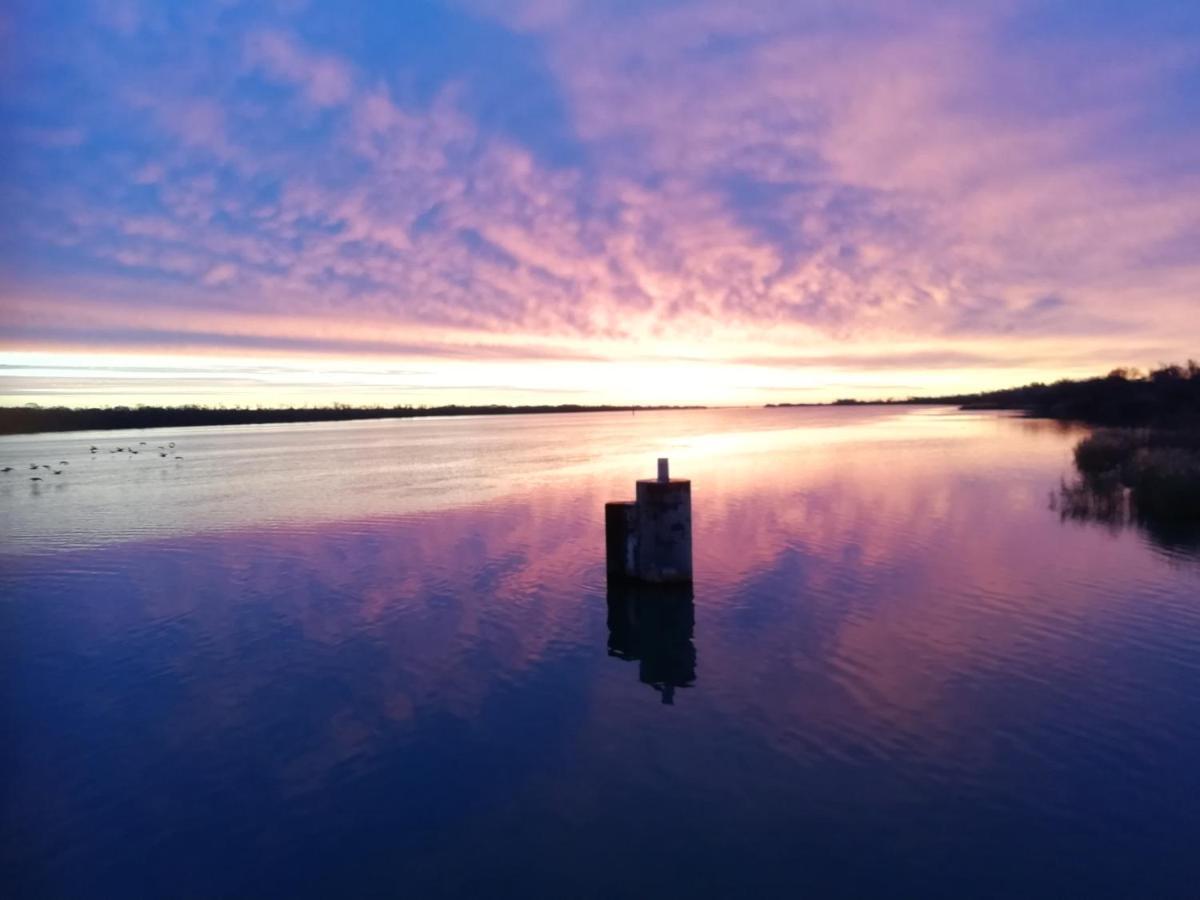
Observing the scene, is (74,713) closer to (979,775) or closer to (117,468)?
(979,775)

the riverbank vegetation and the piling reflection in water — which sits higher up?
the riverbank vegetation

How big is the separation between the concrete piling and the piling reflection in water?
315 mm

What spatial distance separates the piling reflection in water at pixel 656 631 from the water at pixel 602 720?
0.37ft

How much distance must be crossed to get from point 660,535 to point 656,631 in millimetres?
3424

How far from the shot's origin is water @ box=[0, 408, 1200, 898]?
24.0 feet

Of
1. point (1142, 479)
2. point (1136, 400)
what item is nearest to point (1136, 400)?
point (1136, 400)

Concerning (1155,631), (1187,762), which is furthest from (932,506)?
(1187,762)

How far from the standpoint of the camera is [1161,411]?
70.4 metres

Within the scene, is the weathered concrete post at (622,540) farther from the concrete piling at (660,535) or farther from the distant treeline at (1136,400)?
the distant treeline at (1136,400)

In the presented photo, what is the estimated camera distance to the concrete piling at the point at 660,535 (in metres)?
17.4

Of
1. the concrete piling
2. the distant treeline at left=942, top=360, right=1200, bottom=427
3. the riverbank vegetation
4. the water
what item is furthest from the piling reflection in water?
the distant treeline at left=942, top=360, right=1200, bottom=427

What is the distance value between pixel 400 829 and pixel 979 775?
6.69m

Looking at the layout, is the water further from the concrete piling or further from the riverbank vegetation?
the riverbank vegetation

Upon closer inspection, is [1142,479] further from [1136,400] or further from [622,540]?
[1136,400]
